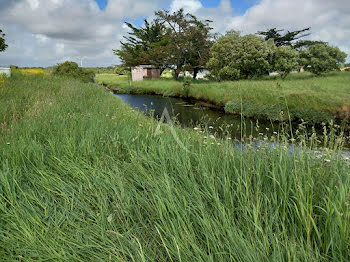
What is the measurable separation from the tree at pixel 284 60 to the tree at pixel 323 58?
3.39 feet

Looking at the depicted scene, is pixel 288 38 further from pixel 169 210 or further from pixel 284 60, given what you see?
pixel 169 210

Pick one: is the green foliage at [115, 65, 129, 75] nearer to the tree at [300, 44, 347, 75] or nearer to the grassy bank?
the grassy bank

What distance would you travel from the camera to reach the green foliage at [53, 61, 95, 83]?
23078mm

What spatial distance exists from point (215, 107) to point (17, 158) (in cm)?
1509

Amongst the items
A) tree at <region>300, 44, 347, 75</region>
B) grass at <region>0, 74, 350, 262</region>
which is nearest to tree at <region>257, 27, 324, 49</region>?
tree at <region>300, 44, 347, 75</region>

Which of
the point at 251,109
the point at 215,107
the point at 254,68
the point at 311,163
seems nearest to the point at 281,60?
the point at 254,68

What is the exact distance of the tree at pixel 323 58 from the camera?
23219mm

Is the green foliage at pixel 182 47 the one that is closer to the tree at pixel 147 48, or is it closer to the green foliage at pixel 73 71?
the tree at pixel 147 48

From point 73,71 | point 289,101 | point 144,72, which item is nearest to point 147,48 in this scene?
point 144,72

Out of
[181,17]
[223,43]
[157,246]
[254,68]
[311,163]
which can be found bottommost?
[157,246]

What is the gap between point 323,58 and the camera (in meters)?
23.6

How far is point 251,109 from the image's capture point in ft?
43.6

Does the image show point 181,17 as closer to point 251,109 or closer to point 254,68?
point 254,68

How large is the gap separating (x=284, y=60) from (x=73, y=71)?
71.5 ft
